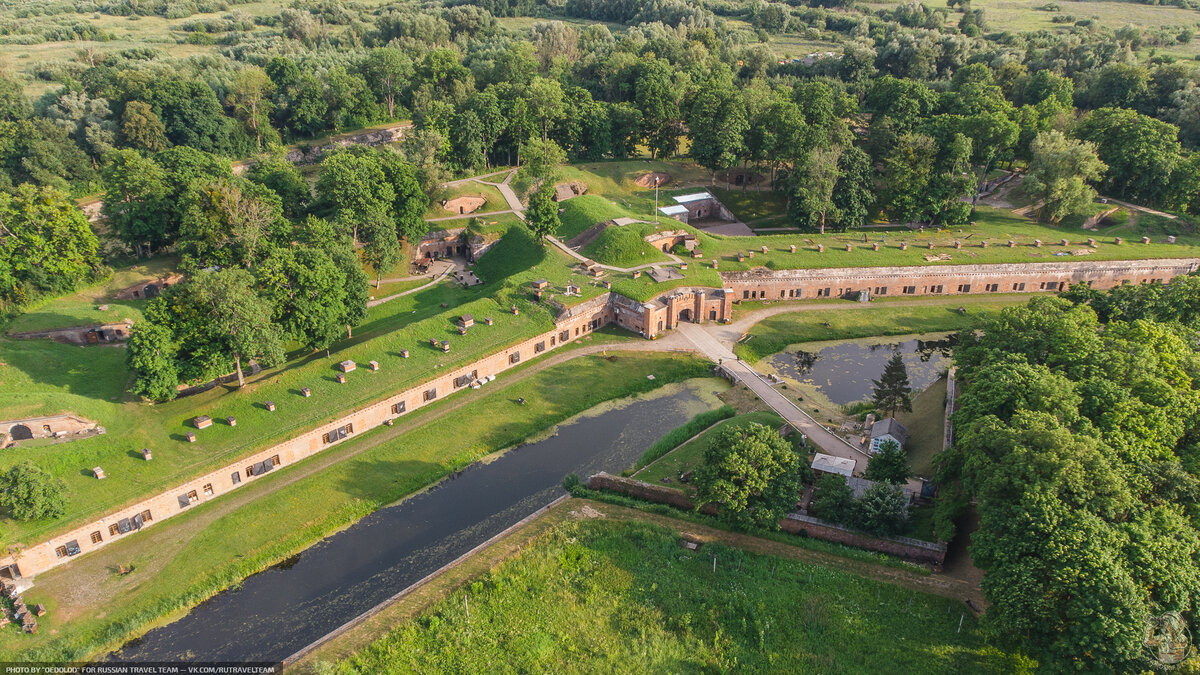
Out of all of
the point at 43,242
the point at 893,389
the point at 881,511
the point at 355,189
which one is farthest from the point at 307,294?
the point at 893,389

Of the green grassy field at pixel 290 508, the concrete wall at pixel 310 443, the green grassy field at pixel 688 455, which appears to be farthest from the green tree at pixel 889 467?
the concrete wall at pixel 310 443

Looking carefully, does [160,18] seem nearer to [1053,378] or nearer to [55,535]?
[55,535]

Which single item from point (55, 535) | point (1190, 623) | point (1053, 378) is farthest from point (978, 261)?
point (55, 535)

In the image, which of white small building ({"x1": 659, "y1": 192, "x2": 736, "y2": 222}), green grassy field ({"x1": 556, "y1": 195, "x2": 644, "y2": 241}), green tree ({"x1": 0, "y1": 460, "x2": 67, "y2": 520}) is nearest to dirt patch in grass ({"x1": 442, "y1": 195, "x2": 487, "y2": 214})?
green grassy field ({"x1": 556, "y1": 195, "x2": 644, "y2": 241})

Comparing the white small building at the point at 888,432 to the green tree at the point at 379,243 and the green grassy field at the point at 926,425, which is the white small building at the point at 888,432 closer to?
the green grassy field at the point at 926,425

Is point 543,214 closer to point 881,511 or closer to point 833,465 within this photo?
point 833,465

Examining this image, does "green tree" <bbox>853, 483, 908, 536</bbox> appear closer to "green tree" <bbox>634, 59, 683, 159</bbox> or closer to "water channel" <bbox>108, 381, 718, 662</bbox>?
"water channel" <bbox>108, 381, 718, 662</bbox>
